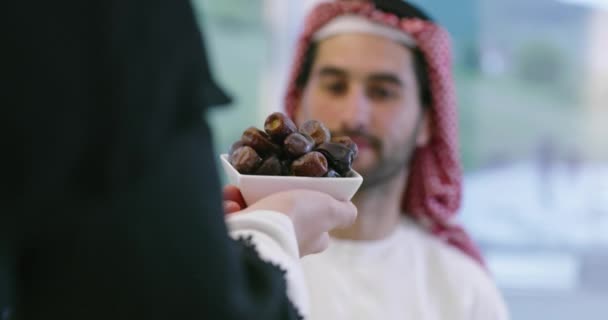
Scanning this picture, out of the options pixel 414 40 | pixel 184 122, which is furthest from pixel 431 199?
pixel 184 122

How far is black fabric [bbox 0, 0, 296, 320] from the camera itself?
403 millimetres

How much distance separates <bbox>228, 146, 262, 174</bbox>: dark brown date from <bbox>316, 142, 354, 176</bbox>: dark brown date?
7 centimetres

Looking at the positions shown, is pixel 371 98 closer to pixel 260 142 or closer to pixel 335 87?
pixel 335 87

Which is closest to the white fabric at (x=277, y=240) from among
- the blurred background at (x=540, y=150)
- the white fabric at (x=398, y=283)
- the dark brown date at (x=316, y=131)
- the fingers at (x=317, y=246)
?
the fingers at (x=317, y=246)

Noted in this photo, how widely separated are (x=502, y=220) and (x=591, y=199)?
34 centimetres

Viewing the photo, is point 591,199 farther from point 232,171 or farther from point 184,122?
point 184,122

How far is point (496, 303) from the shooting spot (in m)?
1.48

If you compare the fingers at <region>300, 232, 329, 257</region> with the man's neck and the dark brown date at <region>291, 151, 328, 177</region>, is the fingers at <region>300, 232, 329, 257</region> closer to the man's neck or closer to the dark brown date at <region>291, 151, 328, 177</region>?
the dark brown date at <region>291, 151, 328, 177</region>

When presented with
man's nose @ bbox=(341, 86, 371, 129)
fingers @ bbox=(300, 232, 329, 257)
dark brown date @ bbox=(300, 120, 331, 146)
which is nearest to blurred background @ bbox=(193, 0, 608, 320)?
man's nose @ bbox=(341, 86, 371, 129)

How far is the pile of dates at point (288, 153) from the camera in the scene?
75 cm

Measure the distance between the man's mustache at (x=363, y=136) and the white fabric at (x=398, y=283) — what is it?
0.21 metres

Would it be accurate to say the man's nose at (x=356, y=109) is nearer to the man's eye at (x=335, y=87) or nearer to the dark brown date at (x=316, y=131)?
the man's eye at (x=335, y=87)

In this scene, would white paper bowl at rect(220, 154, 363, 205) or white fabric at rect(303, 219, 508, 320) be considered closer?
white paper bowl at rect(220, 154, 363, 205)

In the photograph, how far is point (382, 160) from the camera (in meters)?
1.54
